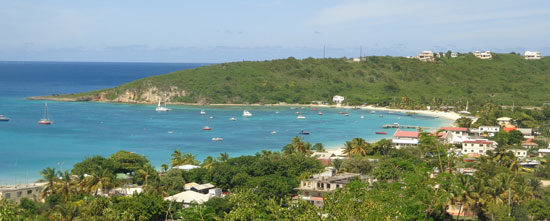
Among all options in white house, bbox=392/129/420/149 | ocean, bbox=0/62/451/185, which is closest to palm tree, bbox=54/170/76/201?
ocean, bbox=0/62/451/185

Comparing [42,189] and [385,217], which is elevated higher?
[385,217]

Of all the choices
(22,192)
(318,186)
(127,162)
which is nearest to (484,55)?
(127,162)

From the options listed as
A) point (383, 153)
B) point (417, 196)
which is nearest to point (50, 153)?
point (383, 153)

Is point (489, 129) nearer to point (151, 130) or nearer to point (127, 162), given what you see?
point (151, 130)

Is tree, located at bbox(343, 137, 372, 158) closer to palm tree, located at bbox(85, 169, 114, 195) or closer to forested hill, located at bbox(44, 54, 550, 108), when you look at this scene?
palm tree, located at bbox(85, 169, 114, 195)

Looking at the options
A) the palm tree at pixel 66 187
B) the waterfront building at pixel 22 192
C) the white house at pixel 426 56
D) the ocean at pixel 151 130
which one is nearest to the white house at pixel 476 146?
the ocean at pixel 151 130

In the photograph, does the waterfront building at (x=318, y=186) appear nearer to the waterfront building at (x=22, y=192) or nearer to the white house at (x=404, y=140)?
the waterfront building at (x=22, y=192)

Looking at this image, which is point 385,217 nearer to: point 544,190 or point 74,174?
point 544,190
